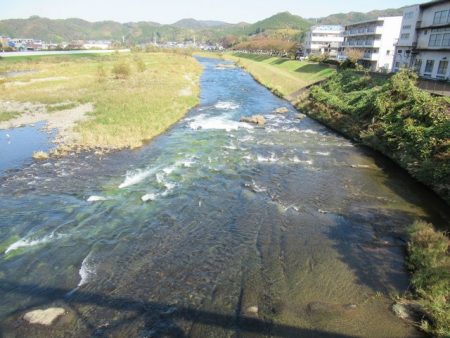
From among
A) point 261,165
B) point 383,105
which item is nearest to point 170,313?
point 261,165

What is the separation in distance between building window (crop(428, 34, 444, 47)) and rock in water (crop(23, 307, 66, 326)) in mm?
48851

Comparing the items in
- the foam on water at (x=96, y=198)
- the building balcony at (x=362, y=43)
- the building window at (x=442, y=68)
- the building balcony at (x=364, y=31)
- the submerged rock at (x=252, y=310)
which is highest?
the building balcony at (x=364, y=31)

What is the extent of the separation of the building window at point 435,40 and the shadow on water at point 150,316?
1786 inches

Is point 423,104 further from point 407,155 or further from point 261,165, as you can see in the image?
point 261,165

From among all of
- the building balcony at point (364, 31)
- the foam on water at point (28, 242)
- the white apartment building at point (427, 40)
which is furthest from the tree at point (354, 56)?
the foam on water at point (28, 242)

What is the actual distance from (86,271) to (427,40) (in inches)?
1992

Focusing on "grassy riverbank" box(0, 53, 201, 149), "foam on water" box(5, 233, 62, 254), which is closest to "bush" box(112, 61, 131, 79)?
"grassy riverbank" box(0, 53, 201, 149)

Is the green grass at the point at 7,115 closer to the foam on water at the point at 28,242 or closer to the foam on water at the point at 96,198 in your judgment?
the foam on water at the point at 96,198

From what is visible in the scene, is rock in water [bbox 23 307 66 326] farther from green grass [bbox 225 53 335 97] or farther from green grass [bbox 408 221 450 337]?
green grass [bbox 225 53 335 97]

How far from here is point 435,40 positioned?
4244 cm

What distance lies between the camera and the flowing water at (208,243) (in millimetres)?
9086

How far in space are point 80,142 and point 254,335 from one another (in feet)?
63.2

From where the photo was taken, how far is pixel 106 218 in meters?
14.1

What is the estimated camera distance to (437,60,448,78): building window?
3915cm
